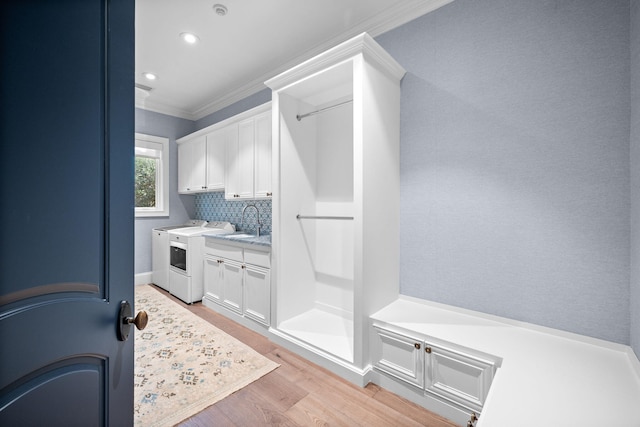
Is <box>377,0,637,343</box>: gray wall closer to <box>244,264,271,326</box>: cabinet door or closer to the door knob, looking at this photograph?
<box>244,264,271,326</box>: cabinet door

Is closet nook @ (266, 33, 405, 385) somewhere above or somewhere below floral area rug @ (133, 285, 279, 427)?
above

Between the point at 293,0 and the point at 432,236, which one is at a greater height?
the point at 293,0

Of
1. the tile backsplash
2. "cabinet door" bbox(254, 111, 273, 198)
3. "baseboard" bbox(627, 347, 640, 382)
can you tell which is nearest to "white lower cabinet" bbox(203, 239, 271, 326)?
the tile backsplash

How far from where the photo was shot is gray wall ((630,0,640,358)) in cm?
141

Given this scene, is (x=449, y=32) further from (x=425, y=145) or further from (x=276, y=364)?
(x=276, y=364)

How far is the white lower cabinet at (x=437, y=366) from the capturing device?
1588 millimetres

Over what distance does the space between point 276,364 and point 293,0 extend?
2933mm

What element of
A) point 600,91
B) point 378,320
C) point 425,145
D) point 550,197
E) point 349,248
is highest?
point 600,91

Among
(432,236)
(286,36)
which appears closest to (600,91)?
(432,236)

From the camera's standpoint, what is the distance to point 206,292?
142 inches

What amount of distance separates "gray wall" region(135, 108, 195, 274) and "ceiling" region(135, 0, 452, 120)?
0.72 meters

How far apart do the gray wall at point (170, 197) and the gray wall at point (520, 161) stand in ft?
13.0

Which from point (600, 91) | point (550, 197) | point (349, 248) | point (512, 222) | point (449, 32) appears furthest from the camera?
point (349, 248)

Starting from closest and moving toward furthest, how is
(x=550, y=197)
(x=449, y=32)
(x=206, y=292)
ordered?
(x=550, y=197) < (x=449, y=32) < (x=206, y=292)
